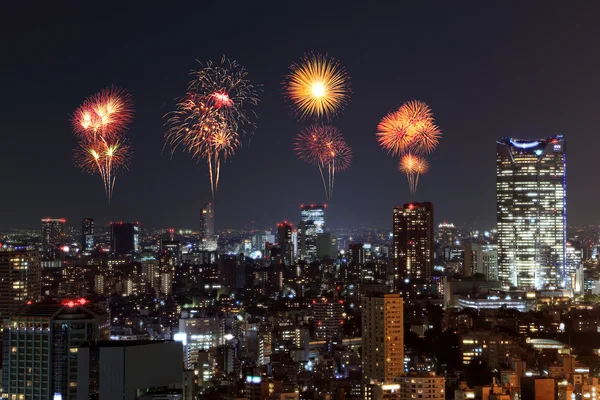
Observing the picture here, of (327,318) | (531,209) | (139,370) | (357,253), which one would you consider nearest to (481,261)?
(531,209)

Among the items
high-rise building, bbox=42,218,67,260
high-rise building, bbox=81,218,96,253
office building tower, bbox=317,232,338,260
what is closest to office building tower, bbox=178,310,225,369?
high-rise building, bbox=42,218,67,260

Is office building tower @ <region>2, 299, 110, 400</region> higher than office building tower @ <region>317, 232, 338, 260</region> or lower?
lower

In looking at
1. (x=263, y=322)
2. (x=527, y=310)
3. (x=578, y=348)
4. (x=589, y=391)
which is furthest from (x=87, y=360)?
(x=527, y=310)

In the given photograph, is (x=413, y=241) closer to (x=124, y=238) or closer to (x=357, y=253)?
(x=357, y=253)

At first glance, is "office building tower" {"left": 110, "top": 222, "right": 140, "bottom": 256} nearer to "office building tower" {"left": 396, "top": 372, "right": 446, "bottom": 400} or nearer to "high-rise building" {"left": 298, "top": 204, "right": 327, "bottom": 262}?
"high-rise building" {"left": 298, "top": 204, "right": 327, "bottom": 262}

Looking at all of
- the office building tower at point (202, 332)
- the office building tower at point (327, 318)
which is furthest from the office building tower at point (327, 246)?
the office building tower at point (202, 332)

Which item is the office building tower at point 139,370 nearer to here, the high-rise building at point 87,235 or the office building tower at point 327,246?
the high-rise building at point 87,235

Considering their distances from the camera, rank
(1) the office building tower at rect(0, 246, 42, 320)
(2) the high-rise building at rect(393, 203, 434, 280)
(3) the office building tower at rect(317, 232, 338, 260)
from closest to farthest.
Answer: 1. (1) the office building tower at rect(0, 246, 42, 320)
2. (2) the high-rise building at rect(393, 203, 434, 280)
3. (3) the office building tower at rect(317, 232, 338, 260)
